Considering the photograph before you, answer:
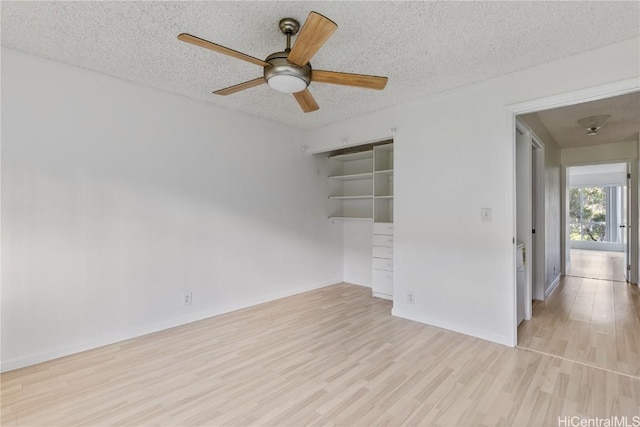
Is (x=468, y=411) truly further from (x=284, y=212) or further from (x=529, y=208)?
(x=284, y=212)

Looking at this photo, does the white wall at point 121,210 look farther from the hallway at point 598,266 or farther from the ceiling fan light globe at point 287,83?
the hallway at point 598,266

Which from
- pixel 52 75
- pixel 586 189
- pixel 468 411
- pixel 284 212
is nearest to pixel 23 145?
pixel 52 75

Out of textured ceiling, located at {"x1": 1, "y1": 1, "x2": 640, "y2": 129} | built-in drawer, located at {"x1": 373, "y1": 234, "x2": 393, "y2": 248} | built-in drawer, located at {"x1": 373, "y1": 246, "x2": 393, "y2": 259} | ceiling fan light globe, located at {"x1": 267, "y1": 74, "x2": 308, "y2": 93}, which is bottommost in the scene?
built-in drawer, located at {"x1": 373, "y1": 246, "x2": 393, "y2": 259}

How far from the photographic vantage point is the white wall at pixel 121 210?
2420 mm

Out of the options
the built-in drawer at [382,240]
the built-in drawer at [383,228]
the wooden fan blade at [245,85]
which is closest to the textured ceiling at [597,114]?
the built-in drawer at [383,228]

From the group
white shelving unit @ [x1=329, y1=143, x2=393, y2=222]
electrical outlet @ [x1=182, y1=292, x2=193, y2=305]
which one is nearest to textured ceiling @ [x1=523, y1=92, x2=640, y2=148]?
white shelving unit @ [x1=329, y1=143, x2=393, y2=222]

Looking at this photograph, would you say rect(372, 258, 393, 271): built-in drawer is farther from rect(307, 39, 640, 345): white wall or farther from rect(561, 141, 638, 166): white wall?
rect(561, 141, 638, 166): white wall

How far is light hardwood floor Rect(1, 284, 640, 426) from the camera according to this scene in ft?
6.02

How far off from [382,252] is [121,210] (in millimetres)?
3092

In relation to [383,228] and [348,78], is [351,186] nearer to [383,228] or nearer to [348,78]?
[383,228]

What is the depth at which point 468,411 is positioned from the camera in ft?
6.14

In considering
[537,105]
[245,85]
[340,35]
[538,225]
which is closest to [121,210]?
[245,85]

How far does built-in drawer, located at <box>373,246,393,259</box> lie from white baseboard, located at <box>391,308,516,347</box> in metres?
0.82

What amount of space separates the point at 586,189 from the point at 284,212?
412 inches
